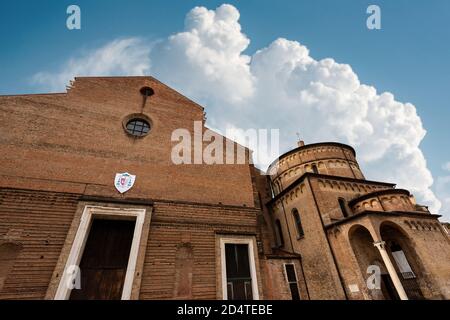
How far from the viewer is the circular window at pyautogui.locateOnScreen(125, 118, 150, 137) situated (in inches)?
400

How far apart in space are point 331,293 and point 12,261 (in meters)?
13.8

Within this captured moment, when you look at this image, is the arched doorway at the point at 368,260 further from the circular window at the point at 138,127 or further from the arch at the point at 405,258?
the circular window at the point at 138,127

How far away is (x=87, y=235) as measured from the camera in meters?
7.34

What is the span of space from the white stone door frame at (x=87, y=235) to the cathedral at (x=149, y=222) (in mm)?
36

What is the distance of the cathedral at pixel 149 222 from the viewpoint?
6738mm

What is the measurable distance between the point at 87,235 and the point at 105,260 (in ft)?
3.49

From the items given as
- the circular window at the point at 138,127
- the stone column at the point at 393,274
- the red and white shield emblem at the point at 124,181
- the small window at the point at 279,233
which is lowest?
the stone column at the point at 393,274

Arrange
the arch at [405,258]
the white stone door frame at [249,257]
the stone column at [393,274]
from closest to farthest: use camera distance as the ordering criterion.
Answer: the white stone door frame at [249,257] < the stone column at [393,274] < the arch at [405,258]

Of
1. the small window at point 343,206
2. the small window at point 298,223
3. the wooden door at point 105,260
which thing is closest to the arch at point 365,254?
the small window at point 343,206

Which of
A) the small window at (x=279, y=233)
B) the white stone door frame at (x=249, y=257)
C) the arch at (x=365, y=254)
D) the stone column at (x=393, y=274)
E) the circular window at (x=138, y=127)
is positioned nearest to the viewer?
the white stone door frame at (x=249, y=257)

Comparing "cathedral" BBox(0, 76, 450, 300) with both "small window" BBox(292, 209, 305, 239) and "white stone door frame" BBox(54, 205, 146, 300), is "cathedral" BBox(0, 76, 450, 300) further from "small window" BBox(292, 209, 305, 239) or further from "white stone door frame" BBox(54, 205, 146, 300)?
"small window" BBox(292, 209, 305, 239)

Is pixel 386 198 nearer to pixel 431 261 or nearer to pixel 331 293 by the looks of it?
pixel 431 261

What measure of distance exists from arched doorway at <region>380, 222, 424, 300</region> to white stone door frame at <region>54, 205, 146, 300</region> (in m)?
13.0

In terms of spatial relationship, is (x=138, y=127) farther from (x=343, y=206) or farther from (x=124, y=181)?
(x=343, y=206)
